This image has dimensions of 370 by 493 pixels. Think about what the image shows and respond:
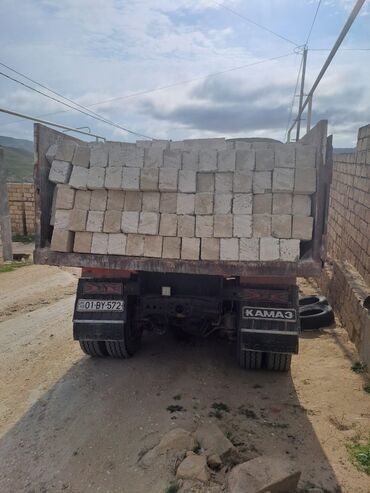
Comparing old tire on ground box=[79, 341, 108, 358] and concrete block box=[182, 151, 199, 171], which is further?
old tire on ground box=[79, 341, 108, 358]

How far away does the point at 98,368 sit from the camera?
502 cm

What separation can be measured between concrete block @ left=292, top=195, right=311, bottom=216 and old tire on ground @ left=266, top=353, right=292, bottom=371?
1.77 m

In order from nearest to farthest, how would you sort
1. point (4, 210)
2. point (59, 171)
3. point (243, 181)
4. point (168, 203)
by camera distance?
point (243, 181) < point (168, 203) < point (59, 171) < point (4, 210)

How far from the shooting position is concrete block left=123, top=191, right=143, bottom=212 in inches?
162

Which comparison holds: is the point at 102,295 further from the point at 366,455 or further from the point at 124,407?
the point at 366,455

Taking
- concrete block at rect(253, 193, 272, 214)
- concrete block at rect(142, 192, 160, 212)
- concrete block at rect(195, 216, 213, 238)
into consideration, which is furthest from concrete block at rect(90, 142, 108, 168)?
concrete block at rect(253, 193, 272, 214)

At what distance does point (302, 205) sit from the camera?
153 inches

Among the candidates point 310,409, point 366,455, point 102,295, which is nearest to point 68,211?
point 102,295

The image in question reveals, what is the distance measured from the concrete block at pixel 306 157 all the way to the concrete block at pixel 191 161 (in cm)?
95

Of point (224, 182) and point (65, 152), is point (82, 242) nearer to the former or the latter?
point (65, 152)

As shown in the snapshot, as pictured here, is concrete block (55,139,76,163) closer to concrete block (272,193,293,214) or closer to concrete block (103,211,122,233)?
concrete block (103,211,122,233)

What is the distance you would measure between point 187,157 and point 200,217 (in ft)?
2.00

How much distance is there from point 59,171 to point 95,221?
618 mm

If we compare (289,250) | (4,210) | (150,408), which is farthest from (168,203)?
(4,210)
